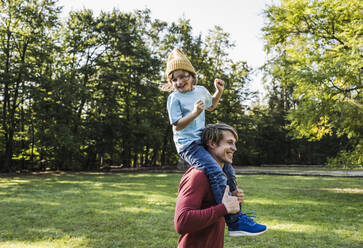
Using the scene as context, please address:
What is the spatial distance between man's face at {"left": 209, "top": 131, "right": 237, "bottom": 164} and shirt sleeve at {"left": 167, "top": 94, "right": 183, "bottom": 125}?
1.12 feet

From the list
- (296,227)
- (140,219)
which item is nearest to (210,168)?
(296,227)

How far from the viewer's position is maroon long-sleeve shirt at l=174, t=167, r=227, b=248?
166 centimetres

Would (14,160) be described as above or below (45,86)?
below

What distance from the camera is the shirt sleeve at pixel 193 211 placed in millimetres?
1654

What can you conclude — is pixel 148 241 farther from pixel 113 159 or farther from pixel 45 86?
pixel 113 159

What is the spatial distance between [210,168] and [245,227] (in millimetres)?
462

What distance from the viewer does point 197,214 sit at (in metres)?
1.66

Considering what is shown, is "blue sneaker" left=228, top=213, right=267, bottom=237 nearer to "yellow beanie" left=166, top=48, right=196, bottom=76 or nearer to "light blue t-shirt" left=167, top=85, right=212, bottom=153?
"light blue t-shirt" left=167, top=85, right=212, bottom=153

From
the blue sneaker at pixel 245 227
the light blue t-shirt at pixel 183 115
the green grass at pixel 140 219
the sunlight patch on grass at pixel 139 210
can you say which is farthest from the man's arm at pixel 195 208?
the sunlight patch on grass at pixel 139 210

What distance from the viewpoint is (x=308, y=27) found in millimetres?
11328

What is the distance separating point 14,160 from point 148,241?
21.3m

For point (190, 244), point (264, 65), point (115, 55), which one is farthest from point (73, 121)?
point (190, 244)

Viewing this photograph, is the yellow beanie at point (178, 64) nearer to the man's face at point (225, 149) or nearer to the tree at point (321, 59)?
the man's face at point (225, 149)

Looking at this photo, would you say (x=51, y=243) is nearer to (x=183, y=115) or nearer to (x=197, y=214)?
(x=183, y=115)
